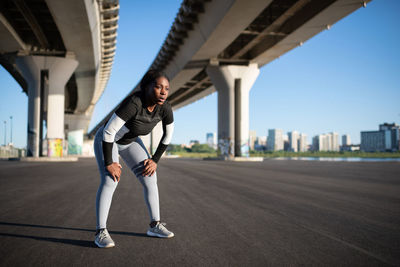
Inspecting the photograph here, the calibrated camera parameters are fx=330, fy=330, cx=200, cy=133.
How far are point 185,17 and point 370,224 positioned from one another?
2505 centimetres

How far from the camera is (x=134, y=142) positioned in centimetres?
415

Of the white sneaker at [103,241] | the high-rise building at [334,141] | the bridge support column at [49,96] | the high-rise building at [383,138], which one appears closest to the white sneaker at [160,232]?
the white sneaker at [103,241]

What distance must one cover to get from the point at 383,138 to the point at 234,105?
383 ft

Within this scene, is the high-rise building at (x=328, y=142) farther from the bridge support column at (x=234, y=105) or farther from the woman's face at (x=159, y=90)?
the woman's face at (x=159, y=90)

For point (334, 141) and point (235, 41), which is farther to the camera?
point (334, 141)

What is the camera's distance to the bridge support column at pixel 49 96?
106 ft

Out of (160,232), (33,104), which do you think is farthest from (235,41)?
(160,232)

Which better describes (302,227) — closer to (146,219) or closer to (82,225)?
(146,219)

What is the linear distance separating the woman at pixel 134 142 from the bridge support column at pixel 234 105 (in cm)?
3244

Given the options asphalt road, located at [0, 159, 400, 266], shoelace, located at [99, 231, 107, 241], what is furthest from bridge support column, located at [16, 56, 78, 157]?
shoelace, located at [99, 231, 107, 241]

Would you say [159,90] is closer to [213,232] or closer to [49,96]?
[213,232]

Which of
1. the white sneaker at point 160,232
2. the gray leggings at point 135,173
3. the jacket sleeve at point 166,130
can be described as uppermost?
the jacket sleeve at point 166,130

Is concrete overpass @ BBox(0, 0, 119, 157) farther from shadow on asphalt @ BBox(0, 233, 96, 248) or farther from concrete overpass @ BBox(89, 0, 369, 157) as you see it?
shadow on asphalt @ BBox(0, 233, 96, 248)

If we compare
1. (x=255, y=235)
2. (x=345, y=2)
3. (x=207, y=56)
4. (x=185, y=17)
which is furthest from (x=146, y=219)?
(x=207, y=56)
